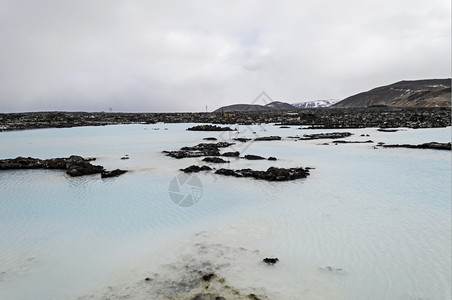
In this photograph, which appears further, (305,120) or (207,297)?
(305,120)

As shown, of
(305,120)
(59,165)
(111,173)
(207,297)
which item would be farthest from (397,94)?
(207,297)

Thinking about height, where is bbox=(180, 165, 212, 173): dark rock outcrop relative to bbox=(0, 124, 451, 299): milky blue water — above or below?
above

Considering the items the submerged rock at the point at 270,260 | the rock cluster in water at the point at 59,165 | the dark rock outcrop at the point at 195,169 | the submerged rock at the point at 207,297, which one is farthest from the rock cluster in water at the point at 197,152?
the submerged rock at the point at 207,297

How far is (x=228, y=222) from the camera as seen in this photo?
24.4 ft

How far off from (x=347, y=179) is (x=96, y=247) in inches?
356

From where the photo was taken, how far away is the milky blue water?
4875 millimetres

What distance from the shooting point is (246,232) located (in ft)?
22.2

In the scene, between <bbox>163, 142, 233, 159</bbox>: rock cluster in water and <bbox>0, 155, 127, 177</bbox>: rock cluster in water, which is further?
<bbox>163, 142, 233, 159</bbox>: rock cluster in water

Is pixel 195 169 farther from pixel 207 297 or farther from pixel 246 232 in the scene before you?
pixel 207 297

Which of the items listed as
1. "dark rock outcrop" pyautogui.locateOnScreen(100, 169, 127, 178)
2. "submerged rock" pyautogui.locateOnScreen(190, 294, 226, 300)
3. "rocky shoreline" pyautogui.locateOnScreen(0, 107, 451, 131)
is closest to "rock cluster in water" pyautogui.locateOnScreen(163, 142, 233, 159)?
"dark rock outcrop" pyautogui.locateOnScreen(100, 169, 127, 178)

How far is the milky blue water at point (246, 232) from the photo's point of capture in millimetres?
4875

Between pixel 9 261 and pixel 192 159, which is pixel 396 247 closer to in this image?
pixel 9 261

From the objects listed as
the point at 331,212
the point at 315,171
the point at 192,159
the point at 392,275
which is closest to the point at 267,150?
the point at 192,159

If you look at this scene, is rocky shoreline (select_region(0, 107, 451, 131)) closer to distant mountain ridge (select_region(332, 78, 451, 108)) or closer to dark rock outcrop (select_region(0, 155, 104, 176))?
dark rock outcrop (select_region(0, 155, 104, 176))
